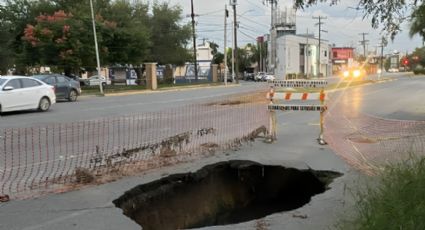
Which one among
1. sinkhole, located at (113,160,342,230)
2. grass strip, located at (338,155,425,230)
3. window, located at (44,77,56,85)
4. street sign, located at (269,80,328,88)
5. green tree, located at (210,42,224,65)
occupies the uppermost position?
green tree, located at (210,42,224,65)

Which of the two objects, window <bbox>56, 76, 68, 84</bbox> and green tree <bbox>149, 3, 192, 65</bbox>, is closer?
window <bbox>56, 76, 68, 84</bbox>

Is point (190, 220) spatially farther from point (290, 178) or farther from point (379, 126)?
point (379, 126)

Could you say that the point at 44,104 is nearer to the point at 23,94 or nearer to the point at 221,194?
the point at 23,94

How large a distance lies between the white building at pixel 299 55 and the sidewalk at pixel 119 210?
80.1 meters

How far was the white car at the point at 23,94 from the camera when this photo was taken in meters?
19.6

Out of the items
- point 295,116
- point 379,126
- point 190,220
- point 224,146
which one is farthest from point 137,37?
point 190,220

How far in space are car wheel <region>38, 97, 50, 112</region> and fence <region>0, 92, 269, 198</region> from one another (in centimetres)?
502

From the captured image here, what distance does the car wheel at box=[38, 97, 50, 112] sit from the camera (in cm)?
2139

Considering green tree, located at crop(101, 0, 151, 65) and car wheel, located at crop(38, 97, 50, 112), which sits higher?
green tree, located at crop(101, 0, 151, 65)

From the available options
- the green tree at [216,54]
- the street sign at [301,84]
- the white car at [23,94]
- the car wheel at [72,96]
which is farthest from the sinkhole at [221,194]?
the green tree at [216,54]

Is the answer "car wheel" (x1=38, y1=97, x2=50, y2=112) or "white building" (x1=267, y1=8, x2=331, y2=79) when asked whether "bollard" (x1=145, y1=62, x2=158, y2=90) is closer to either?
"car wheel" (x1=38, y1=97, x2=50, y2=112)

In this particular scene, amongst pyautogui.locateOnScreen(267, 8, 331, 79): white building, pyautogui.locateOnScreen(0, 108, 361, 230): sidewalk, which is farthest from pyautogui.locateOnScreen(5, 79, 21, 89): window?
pyautogui.locateOnScreen(267, 8, 331, 79): white building

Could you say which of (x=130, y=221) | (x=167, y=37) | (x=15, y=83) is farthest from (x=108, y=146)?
(x=167, y=37)

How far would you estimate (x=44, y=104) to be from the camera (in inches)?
850
